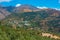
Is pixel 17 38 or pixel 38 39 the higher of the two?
pixel 17 38

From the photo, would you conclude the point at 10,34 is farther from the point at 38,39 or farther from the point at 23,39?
the point at 38,39

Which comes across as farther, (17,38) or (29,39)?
(29,39)

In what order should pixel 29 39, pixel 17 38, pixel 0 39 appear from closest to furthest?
pixel 0 39 → pixel 17 38 → pixel 29 39

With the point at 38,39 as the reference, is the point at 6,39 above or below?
above

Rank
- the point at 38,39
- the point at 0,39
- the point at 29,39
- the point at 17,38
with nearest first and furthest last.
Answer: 1. the point at 0,39
2. the point at 17,38
3. the point at 29,39
4. the point at 38,39

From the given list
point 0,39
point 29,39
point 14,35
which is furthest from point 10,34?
point 0,39

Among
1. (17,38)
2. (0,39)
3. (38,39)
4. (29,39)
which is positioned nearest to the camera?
(0,39)

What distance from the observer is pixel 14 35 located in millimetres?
52000

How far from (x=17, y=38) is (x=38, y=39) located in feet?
39.3

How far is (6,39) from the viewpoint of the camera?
150ft

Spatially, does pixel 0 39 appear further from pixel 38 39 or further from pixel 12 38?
pixel 38 39

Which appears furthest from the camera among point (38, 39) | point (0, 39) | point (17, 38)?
point (38, 39)

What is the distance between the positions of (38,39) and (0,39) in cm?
1949

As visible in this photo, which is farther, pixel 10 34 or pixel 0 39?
pixel 10 34
